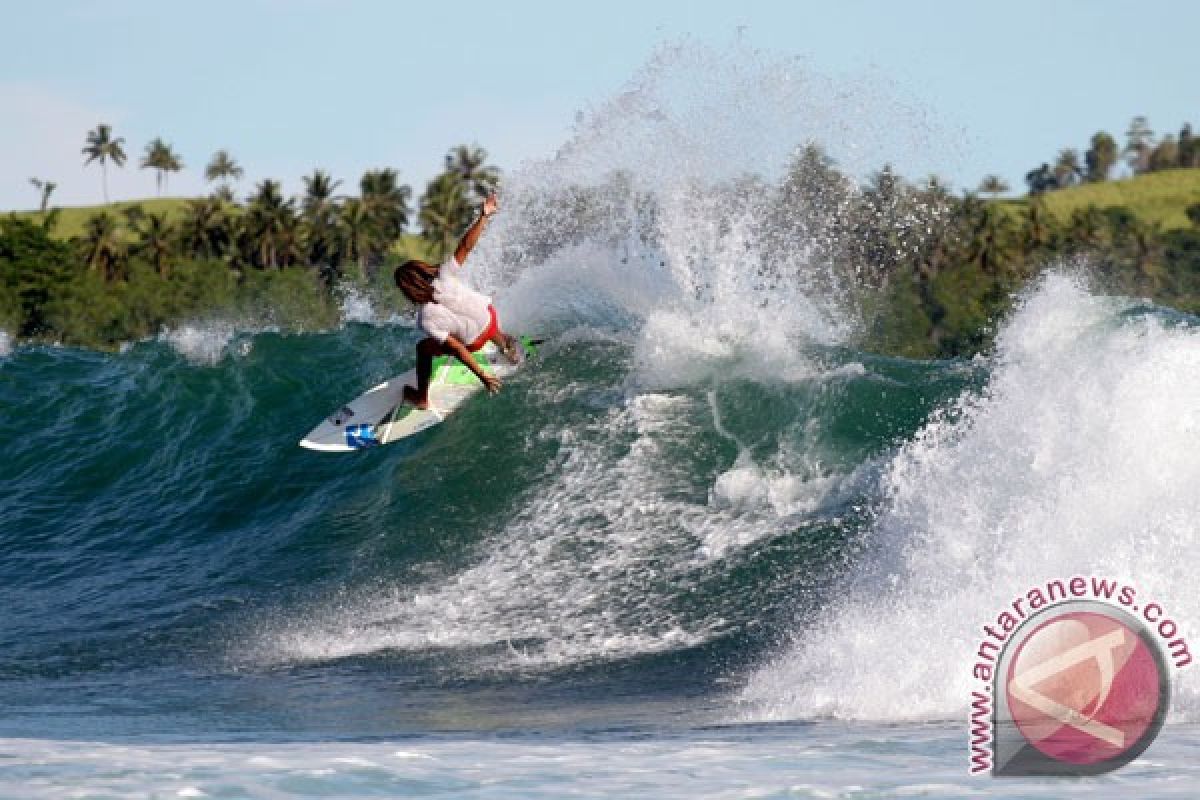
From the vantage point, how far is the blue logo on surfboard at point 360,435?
47.2 feet

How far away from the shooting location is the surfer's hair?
39.0 feet

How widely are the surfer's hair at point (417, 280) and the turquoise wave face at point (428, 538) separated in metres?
2.05

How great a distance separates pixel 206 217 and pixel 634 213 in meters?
60.9

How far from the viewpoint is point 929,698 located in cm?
846

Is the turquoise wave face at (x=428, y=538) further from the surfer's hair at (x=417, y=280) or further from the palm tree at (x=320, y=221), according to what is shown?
the palm tree at (x=320, y=221)

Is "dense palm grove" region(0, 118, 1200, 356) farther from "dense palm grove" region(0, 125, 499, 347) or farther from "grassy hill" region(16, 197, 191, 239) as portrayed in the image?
"grassy hill" region(16, 197, 191, 239)

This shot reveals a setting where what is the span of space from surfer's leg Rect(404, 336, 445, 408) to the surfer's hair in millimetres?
352

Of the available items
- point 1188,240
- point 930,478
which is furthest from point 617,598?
point 1188,240

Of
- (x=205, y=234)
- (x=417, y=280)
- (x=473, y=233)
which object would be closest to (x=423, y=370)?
(x=417, y=280)

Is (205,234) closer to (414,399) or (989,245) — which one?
(989,245)

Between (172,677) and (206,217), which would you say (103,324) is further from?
(172,677)

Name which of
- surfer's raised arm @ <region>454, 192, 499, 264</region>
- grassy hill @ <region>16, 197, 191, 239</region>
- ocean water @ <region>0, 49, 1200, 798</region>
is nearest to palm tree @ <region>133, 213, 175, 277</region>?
grassy hill @ <region>16, 197, 191, 239</region>

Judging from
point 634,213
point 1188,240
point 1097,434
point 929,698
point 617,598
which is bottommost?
point 929,698

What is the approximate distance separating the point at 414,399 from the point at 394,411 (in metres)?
0.22
